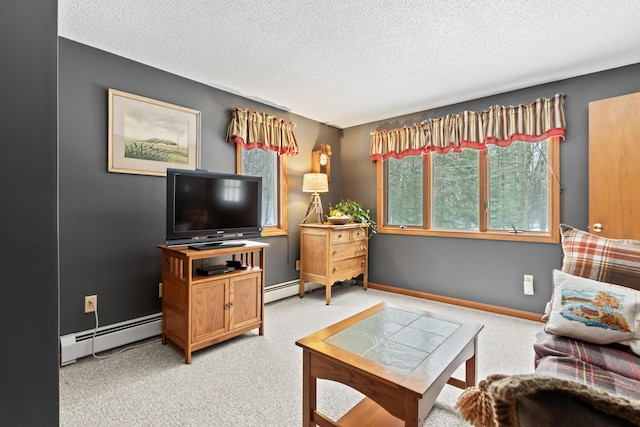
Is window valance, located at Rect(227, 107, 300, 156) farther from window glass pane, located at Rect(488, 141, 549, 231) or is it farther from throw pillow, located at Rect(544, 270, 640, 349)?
throw pillow, located at Rect(544, 270, 640, 349)

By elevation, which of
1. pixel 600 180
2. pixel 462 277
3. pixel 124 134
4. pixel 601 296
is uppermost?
pixel 124 134

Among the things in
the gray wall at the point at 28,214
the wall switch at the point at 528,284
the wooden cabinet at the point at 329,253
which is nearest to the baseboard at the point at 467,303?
the wall switch at the point at 528,284

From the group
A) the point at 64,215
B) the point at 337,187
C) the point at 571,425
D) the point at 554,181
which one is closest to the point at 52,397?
the point at 571,425

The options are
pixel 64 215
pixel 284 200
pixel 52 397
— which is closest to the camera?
pixel 52 397

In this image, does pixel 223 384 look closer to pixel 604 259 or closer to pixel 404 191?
pixel 604 259

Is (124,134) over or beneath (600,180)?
over

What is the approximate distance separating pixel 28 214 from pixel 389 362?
130 centimetres

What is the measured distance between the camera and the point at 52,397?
2.20 ft

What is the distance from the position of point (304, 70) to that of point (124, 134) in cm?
161

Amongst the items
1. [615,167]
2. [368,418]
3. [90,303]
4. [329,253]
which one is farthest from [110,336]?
[615,167]

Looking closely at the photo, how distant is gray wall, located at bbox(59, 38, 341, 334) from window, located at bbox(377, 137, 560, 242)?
255 centimetres

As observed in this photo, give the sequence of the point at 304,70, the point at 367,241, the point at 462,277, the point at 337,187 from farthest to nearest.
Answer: the point at 337,187 → the point at 367,241 → the point at 462,277 → the point at 304,70

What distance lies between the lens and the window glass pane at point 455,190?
3.46 m

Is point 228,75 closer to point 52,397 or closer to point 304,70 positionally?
point 304,70
